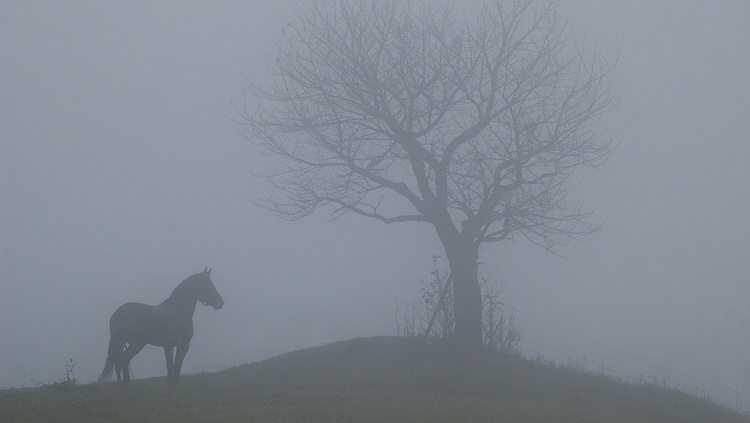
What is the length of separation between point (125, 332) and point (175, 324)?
3.07 ft

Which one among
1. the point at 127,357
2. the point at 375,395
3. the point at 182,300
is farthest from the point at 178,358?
the point at 375,395

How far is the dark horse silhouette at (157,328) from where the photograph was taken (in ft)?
48.9

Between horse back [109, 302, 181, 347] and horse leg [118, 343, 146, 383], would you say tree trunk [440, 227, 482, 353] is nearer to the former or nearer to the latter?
horse back [109, 302, 181, 347]

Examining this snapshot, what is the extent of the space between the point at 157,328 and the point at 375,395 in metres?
4.08

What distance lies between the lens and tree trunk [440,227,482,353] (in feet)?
64.4

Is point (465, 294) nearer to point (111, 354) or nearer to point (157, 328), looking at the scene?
point (157, 328)

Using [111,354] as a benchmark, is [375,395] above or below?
below

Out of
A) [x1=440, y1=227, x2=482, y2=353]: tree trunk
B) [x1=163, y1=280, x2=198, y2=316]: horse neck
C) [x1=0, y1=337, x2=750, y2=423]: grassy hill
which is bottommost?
[x1=0, y1=337, x2=750, y2=423]: grassy hill

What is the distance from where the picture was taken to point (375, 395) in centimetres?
1444

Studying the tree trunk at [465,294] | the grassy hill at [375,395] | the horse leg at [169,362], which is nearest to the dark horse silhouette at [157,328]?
the horse leg at [169,362]

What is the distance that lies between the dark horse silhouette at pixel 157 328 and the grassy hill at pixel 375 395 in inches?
19.2

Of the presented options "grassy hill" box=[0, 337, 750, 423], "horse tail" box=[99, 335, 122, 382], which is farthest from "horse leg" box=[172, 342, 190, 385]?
"horse tail" box=[99, 335, 122, 382]

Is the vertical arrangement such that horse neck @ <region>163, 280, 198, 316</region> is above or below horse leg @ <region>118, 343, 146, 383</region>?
above

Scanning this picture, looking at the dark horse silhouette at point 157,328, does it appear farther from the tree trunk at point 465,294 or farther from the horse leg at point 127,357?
the tree trunk at point 465,294
